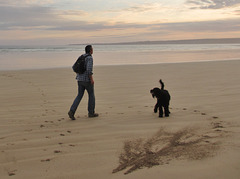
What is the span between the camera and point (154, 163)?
3.46 metres

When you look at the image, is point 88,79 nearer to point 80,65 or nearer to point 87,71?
point 87,71

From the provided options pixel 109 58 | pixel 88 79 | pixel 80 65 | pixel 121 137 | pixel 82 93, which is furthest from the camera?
pixel 109 58

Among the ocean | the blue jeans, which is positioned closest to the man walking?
the blue jeans

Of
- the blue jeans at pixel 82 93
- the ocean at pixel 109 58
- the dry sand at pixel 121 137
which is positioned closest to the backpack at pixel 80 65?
the blue jeans at pixel 82 93

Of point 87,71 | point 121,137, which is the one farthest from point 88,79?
point 121,137

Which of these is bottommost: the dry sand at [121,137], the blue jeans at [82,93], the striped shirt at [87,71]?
the dry sand at [121,137]

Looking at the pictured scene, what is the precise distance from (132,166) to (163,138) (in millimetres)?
1208

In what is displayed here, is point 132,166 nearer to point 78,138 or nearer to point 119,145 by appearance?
point 119,145

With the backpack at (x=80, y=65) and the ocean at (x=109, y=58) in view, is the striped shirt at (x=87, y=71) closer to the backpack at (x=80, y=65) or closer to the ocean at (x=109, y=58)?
the backpack at (x=80, y=65)

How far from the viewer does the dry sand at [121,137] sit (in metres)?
3.37

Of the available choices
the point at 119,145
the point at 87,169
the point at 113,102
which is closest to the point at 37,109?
the point at 113,102

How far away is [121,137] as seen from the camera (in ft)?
15.2

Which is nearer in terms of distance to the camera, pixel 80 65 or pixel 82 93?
pixel 80 65

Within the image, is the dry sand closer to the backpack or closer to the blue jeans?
the blue jeans
